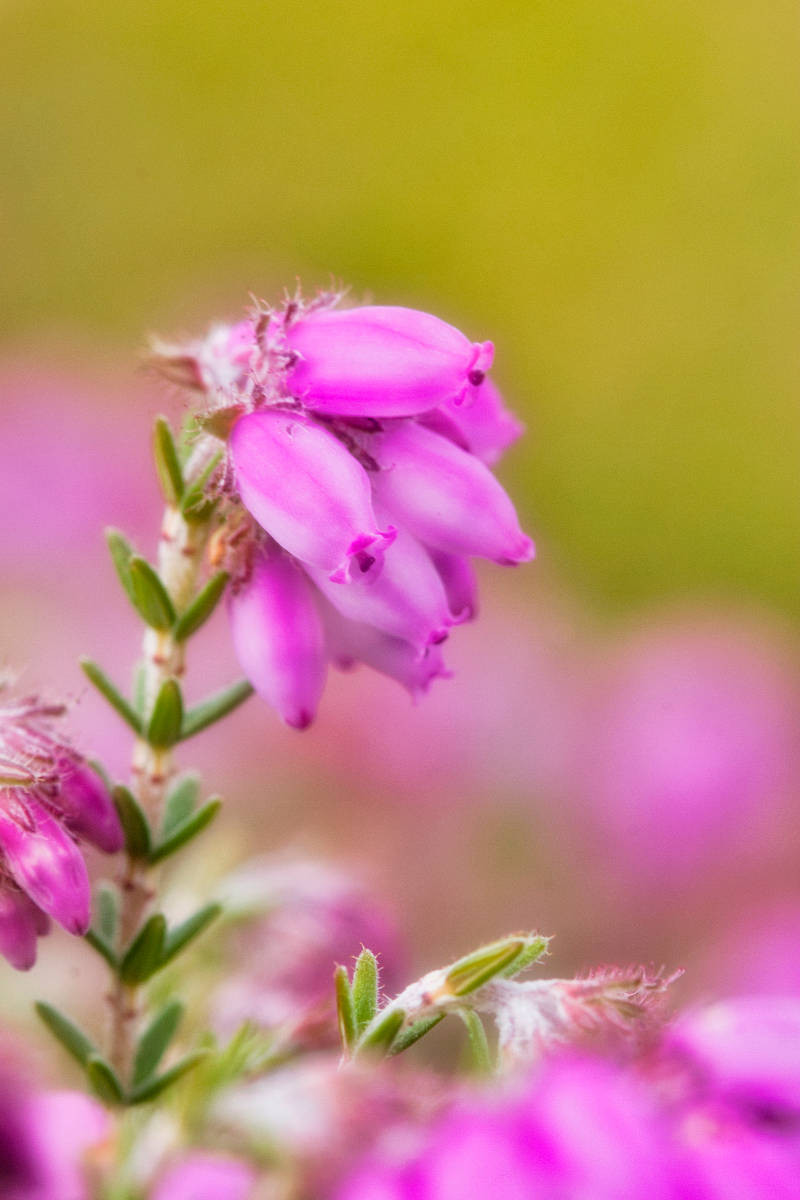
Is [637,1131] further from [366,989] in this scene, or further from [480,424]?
[480,424]

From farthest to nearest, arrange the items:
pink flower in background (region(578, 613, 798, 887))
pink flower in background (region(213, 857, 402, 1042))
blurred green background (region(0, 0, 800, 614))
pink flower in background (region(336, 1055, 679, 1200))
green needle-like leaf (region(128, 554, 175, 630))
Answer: blurred green background (region(0, 0, 800, 614)) < pink flower in background (region(578, 613, 798, 887)) < pink flower in background (region(213, 857, 402, 1042)) < green needle-like leaf (region(128, 554, 175, 630)) < pink flower in background (region(336, 1055, 679, 1200))

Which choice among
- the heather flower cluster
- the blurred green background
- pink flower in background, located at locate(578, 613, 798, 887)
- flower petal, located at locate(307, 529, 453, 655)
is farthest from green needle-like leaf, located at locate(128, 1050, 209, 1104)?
the blurred green background

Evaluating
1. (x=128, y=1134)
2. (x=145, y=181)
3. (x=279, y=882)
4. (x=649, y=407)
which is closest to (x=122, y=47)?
(x=145, y=181)

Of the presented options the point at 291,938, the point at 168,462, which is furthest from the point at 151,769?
the point at 291,938

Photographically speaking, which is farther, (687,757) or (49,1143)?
(687,757)

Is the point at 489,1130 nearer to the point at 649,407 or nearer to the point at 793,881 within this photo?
the point at 793,881

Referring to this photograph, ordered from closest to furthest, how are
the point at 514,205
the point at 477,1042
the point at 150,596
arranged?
the point at 477,1042, the point at 150,596, the point at 514,205

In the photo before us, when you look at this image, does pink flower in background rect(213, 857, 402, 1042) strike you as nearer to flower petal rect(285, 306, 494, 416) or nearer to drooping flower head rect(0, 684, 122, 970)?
drooping flower head rect(0, 684, 122, 970)

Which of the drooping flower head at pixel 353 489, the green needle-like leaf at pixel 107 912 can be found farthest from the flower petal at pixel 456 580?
the green needle-like leaf at pixel 107 912
